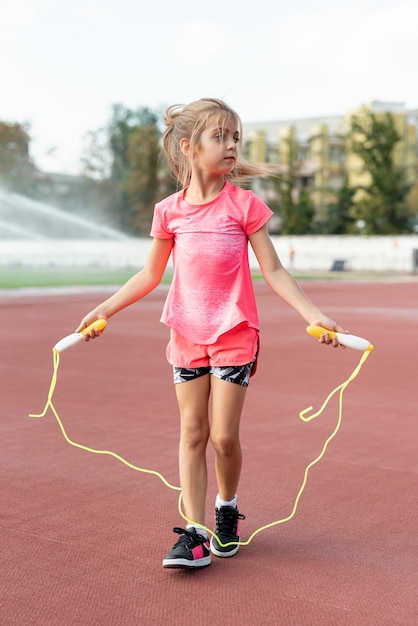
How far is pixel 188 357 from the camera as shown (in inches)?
151

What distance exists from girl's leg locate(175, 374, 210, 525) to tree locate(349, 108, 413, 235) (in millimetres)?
60512

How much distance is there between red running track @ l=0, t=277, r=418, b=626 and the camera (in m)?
3.37

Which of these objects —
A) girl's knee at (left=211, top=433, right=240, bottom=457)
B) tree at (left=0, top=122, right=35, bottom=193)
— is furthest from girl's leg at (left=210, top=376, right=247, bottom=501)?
tree at (left=0, top=122, right=35, bottom=193)

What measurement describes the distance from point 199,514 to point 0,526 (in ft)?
3.47

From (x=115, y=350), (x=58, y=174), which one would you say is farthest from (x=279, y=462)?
(x=58, y=174)

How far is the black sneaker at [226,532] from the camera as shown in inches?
156

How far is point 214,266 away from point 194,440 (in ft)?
2.54

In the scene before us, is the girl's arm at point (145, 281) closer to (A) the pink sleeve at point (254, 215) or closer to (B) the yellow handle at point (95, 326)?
(B) the yellow handle at point (95, 326)

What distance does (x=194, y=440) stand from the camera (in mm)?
3893

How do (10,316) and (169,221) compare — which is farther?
(10,316)

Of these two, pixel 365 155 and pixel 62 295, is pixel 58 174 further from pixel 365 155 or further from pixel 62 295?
pixel 62 295

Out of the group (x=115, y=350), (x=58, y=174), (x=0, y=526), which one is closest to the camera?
(x=0, y=526)

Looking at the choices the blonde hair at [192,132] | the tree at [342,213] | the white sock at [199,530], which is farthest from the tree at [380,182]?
the white sock at [199,530]

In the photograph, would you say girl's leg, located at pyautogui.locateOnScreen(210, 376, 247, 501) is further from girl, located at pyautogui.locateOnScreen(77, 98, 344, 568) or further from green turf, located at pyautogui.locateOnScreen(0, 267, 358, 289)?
green turf, located at pyautogui.locateOnScreen(0, 267, 358, 289)
